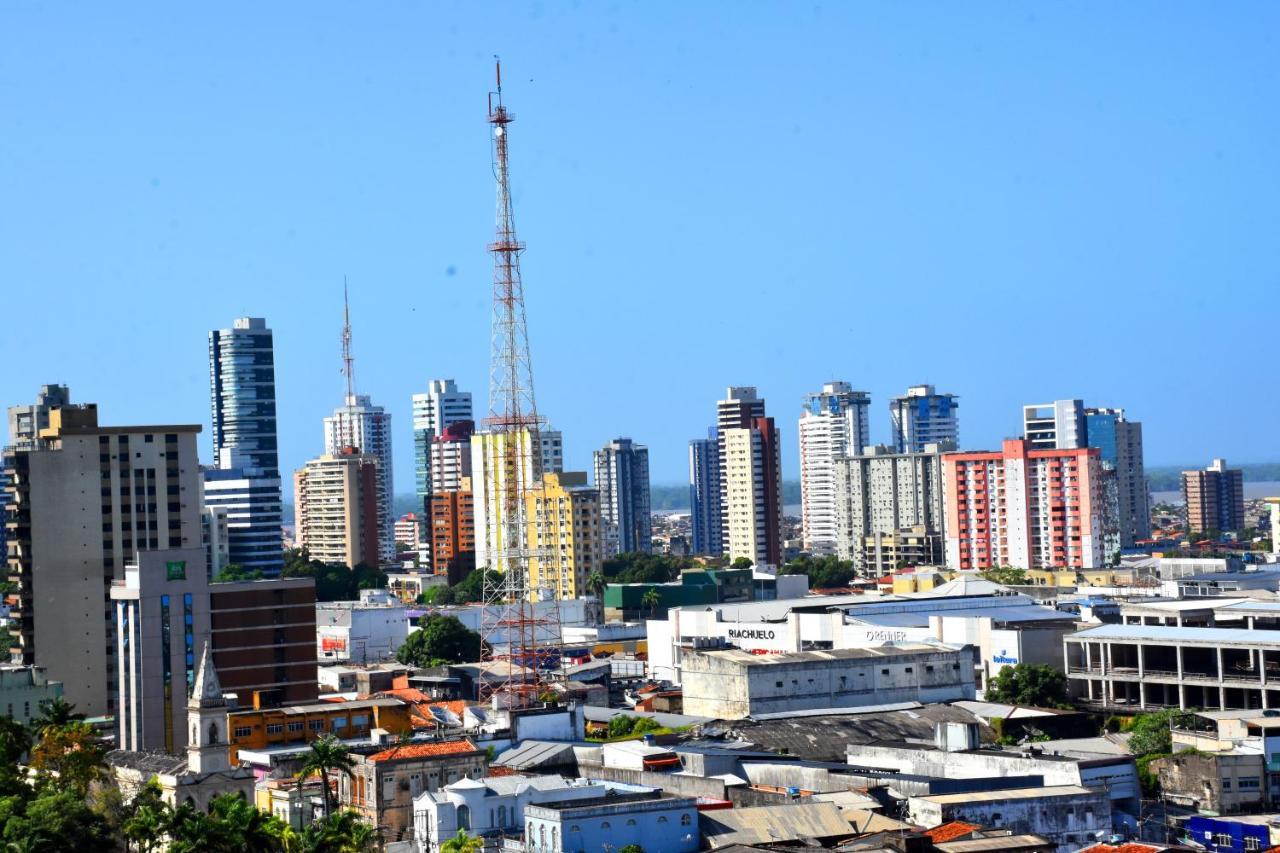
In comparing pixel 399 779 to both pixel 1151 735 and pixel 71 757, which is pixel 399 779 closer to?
pixel 71 757

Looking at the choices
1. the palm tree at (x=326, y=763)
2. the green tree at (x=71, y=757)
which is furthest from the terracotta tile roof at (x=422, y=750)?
the green tree at (x=71, y=757)

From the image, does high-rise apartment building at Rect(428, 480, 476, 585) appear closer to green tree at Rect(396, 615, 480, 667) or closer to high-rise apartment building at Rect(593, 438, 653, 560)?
high-rise apartment building at Rect(593, 438, 653, 560)

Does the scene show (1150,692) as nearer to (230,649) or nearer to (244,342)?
(230,649)

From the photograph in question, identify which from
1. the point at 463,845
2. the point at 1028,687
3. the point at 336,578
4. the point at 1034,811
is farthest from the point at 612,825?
the point at 336,578

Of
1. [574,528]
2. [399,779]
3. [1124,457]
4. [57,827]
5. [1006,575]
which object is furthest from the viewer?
[1124,457]

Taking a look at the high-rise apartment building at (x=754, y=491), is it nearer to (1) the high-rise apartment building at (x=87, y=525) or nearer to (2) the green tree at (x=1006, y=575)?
(2) the green tree at (x=1006, y=575)

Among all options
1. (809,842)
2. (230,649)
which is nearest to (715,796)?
(809,842)

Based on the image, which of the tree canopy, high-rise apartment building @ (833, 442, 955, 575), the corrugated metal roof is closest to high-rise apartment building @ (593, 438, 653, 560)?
high-rise apartment building @ (833, 442, 955, 575)
